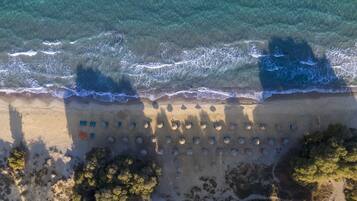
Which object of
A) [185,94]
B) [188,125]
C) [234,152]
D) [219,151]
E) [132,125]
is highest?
[185,94]

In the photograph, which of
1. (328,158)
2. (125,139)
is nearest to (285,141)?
(328,158)

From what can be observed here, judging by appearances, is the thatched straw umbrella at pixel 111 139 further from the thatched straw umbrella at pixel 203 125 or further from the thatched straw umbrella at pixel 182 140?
the thatched straw umbrella at pixel 203 125

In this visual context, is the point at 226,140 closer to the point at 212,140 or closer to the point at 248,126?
the point at 212,140

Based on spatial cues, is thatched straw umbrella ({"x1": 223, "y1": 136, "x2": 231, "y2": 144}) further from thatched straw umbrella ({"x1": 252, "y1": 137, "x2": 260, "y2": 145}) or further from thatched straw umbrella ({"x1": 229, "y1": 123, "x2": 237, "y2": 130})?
thatched straw umbrella ({"x1": 252, "y1": 137, "x2": 260, "y2": 145})

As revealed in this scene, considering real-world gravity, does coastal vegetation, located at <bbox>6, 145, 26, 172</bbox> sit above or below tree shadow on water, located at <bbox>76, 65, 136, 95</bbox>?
below

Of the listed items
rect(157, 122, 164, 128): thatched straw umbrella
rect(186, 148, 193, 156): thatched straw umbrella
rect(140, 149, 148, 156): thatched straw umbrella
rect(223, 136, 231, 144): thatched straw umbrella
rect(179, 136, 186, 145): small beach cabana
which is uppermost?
rect(157, 122, 164, 128): thatched straw umbrella

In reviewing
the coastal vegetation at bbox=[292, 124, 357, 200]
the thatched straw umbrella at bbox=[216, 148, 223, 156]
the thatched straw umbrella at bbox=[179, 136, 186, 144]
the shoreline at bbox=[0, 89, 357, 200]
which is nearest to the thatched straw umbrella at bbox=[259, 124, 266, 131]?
the shoreline at bbox=[0, 89, 357, 200]

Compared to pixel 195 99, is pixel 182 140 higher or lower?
lower
